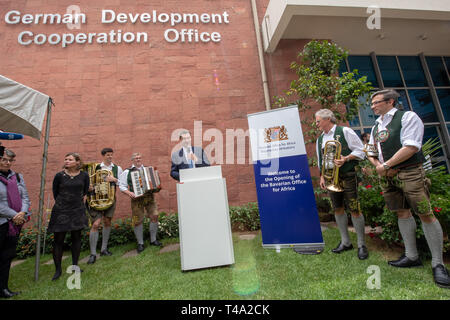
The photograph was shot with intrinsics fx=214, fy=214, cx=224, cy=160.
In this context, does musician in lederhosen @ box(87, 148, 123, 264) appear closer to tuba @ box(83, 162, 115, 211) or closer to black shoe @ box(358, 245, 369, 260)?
tuba @ box(83, 162, 115, 211)

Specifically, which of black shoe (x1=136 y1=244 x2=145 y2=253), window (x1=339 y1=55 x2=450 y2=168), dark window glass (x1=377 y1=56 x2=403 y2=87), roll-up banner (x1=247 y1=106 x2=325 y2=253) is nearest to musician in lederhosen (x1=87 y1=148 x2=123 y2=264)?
black shoe (x1=136 y1=244 x2=145 y2=253)

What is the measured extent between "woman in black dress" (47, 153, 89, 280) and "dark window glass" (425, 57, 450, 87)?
11.8 meters

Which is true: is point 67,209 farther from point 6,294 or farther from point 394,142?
point 394,142

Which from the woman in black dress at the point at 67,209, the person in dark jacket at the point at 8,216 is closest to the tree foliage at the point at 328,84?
the woman in black dress at the point at 67,209

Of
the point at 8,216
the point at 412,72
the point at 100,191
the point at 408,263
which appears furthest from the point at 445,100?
the point at 8,216

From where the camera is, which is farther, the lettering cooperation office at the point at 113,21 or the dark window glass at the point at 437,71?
the dark window glass at the point at 437,71

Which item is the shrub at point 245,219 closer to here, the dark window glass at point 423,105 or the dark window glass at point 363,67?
the dark window glass at point 363,67

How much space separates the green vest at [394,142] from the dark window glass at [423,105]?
741 cm

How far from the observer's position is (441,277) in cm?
219

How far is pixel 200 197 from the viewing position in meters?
3.08

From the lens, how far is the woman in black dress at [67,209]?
3.12 meters

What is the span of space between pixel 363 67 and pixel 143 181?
27.8 feet

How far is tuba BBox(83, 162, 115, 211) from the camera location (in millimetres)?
3882
